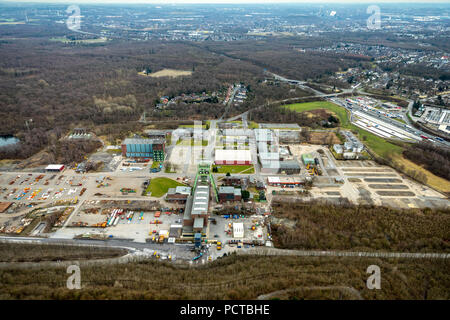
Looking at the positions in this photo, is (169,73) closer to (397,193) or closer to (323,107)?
(323,107)

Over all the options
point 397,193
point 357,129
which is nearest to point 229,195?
point 397,193

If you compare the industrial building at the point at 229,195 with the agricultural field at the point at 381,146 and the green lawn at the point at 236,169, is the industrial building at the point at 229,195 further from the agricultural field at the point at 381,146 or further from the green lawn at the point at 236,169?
the agricultural field at the point at 381,146

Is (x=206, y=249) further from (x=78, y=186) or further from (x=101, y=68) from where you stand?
(x=101, y=68)

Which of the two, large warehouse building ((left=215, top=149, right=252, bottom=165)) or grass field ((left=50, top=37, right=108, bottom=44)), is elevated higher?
grass field ((left=50, top=37, right=108, bottom=44))

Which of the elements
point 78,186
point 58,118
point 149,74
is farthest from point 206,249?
point 149,74

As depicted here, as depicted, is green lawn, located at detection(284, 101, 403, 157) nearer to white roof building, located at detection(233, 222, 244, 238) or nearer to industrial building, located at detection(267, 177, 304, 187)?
industrial building, located at detection(267, 177, 304, 187)

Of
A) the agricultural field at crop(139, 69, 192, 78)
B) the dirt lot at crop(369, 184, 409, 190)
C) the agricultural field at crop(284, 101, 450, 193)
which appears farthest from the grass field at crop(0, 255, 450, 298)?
the agricultural field at crop(139, 69, 192, 78)
